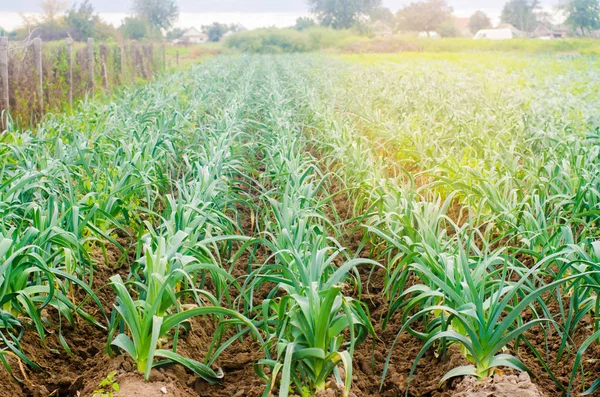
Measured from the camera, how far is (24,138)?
18.9 feet

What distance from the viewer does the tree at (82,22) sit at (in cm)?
4106

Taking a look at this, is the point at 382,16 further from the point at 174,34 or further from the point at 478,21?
the point at 174,34

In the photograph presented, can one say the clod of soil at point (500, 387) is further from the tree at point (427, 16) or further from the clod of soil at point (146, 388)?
the tree at point (427, 16)

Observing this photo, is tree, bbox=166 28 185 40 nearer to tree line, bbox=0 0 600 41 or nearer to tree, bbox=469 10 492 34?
tree line, bbox=0 0 600 41

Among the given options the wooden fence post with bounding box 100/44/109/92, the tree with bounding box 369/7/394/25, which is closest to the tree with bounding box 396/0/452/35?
the tree with bounding box 369/7/394/25

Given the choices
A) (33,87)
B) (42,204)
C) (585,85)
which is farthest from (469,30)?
(42,204)

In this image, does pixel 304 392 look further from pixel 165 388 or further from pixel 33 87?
pixel 33 87

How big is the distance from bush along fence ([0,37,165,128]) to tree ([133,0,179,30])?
5084 cm

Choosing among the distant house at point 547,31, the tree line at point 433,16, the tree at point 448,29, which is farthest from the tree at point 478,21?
the tree at point 448,29

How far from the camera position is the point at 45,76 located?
11.6 metres

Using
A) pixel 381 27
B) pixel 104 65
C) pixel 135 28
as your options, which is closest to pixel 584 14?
pixel 381 27

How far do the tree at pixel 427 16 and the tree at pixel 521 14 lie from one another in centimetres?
1655

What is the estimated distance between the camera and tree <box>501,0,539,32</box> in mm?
89625

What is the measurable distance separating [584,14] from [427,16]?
18916 mm
